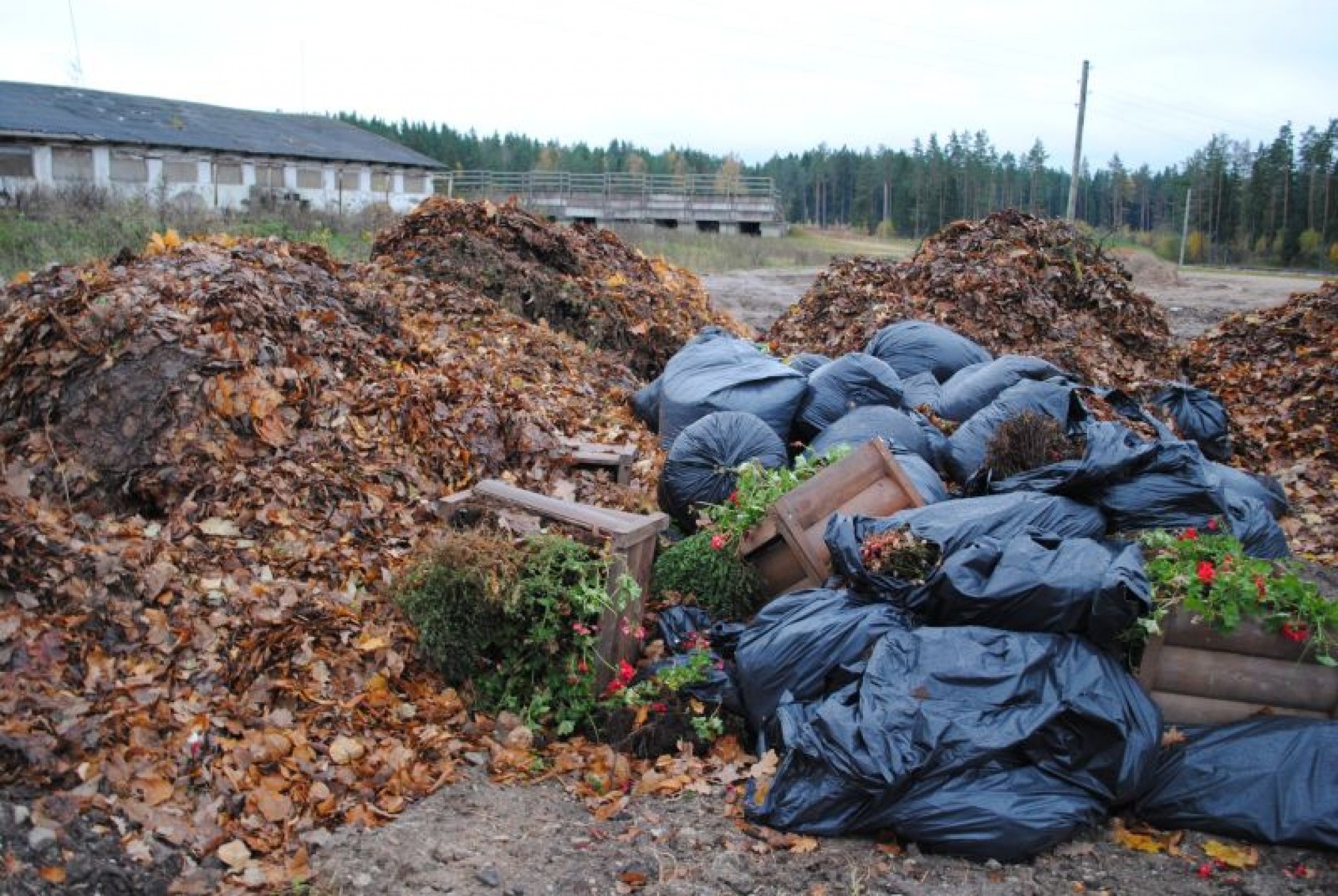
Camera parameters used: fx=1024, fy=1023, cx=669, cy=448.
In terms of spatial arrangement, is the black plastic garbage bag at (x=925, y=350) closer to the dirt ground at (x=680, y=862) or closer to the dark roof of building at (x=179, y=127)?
the dirt ground at (x=680, y=862)

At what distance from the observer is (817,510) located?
13.2ft

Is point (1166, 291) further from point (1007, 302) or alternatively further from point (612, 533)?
point (612, 533)

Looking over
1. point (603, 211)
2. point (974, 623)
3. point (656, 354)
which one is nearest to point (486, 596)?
point (974, 623)

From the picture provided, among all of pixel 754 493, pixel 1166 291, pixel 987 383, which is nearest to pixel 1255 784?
pixel 754 493

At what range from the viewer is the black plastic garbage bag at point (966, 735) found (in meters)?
2.88

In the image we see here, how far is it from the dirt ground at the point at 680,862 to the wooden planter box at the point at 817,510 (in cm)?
108

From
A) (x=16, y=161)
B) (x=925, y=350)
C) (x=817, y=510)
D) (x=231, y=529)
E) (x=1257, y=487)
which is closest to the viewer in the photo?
(x=231, y=529)

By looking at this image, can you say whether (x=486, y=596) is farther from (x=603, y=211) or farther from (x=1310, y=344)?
(x=603, y=211)

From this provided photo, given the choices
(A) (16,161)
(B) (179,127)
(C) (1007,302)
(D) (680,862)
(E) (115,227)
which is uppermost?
(B) (179,127)

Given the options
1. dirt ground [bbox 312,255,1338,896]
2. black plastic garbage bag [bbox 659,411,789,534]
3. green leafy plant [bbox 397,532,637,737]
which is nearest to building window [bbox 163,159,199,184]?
black plastic garbage bag [bbox 659,411,789,534]

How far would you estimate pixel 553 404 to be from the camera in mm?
5973

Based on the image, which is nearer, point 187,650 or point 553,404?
point 187,650

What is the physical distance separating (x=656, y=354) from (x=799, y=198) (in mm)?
67280

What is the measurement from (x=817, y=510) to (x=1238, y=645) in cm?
150
